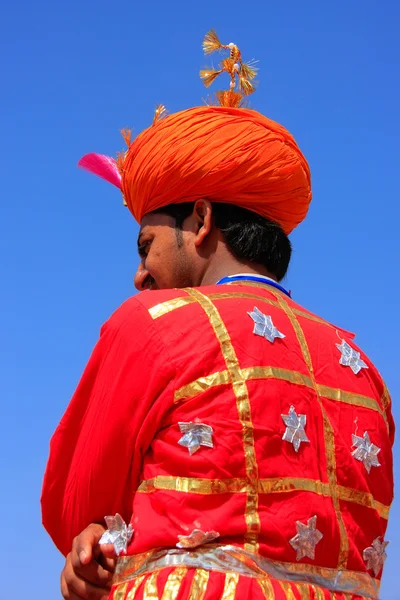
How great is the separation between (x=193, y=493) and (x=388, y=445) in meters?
1.00

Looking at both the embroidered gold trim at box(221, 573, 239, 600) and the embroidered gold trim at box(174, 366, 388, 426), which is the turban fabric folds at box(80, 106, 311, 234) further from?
the embroidered gold trim at box(221, 573, 239, 600)

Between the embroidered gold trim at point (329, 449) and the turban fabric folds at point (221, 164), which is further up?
the turban fabric folds at point (221, 164)

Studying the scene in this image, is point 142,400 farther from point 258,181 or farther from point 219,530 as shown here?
point 258,181

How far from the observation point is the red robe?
2885mm

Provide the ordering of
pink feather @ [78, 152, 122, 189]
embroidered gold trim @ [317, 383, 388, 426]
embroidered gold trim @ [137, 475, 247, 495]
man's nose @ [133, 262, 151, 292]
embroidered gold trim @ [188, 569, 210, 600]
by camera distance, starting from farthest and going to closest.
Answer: pink feather @ [78, 152, 122, 189]
man's nose @ [133, 262, 151, 292]
embroidered gold trim @ [317, 383, 388, 426]
embroidered gold trim @ [137, 475, 247, 495]
embroidered gold trim @ [188, 569, 210, 600]

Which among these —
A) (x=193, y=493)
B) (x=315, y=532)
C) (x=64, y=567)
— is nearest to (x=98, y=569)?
(x=64, y=567)

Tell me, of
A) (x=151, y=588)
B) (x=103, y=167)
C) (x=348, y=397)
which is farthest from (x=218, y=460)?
(x=103, y=167)

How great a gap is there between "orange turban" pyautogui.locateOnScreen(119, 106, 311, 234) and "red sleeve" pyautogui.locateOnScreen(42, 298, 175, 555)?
2.39 ft

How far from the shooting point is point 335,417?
3.32m

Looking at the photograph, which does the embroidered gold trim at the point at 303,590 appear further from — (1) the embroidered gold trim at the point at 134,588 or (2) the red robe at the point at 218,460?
(1) the embroidered gold trim at the point at 134,588

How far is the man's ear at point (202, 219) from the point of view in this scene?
12.2 feet

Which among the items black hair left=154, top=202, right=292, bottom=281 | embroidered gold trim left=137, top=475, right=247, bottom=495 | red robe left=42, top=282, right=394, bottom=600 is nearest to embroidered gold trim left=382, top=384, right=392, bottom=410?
red robe left=42, top=282, right=394, bottom=600

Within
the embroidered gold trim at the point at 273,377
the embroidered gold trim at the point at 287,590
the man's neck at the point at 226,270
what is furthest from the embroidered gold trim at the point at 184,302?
the embroidered gold trim at the point at 287,590

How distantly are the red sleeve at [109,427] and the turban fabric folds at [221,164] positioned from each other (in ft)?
2.39
